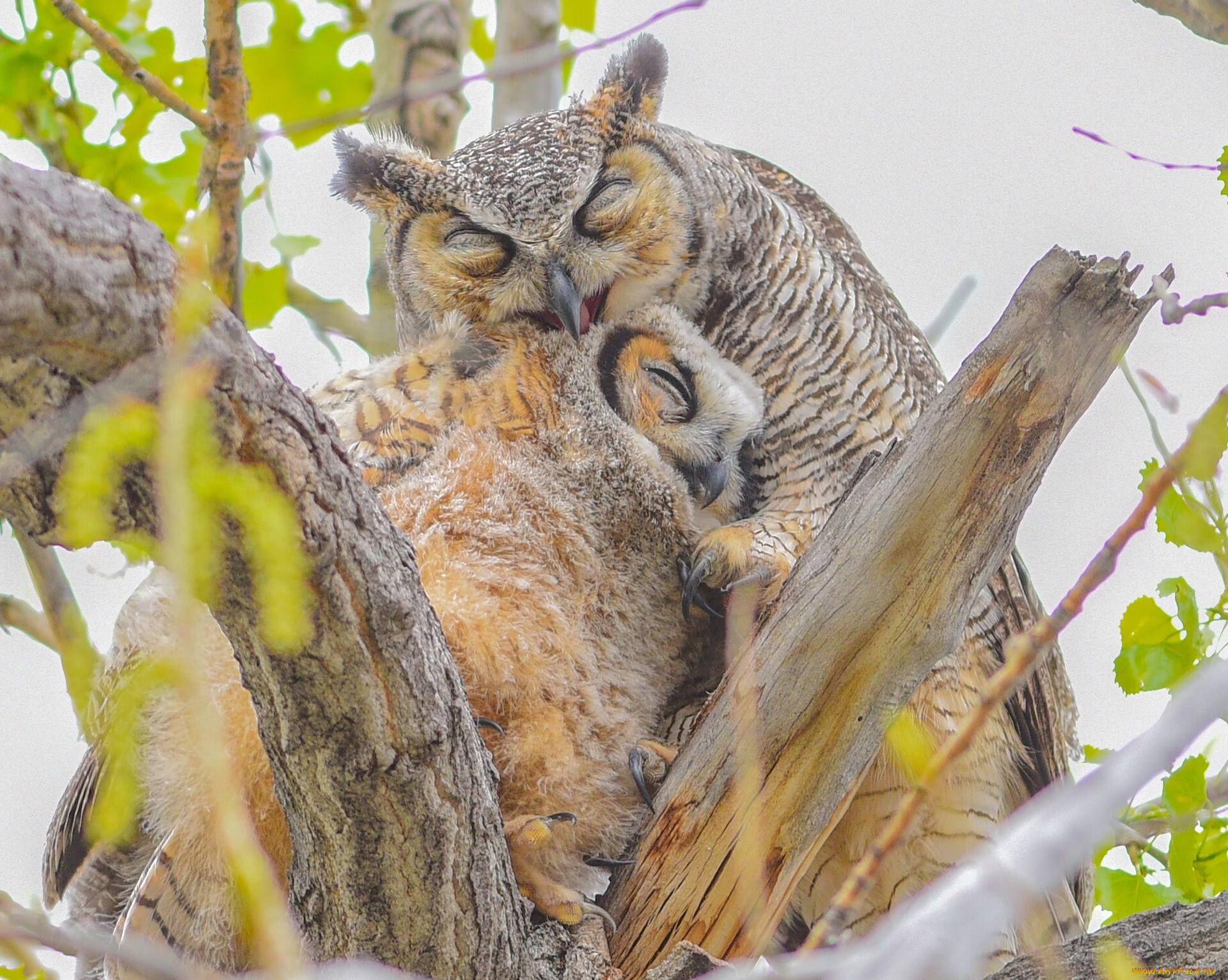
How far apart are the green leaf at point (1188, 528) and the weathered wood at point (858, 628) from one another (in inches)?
11.7

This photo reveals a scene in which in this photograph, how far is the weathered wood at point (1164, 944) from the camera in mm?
1417

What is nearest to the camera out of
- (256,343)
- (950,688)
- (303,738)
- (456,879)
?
(256,343)

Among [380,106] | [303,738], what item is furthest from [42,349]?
[380,106]

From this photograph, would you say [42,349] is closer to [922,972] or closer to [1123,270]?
[922,972]

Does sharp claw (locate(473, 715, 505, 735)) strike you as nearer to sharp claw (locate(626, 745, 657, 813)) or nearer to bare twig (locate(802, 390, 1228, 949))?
sharp claw (locate(626, 745, 657, 813))

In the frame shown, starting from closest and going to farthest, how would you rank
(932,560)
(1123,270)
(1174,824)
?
(1123,270), (932,560), (1174,824)

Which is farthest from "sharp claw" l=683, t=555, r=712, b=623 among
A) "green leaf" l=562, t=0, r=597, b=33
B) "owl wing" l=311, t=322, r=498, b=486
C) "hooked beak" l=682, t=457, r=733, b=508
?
"green leaf" l=562, t=0, r=597, b=33

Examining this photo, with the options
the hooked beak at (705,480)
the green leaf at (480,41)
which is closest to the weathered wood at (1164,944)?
the hooked beak at (705,480)

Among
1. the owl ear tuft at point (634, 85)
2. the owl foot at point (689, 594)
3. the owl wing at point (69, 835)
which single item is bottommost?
the owl wing at point (69, 835)

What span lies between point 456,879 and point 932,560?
2.45 ft

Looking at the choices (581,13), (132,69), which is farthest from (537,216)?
(581,13)

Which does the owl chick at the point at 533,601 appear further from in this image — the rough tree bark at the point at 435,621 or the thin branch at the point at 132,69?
the thin branch at the point at 132,69

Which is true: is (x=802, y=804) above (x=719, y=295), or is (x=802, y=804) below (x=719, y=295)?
below

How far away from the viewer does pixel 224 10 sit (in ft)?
6.31
